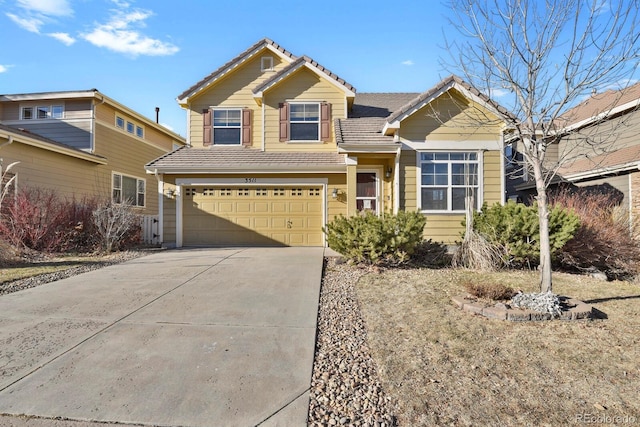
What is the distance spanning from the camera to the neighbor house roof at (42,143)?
36.2ft

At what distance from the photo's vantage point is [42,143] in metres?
12.0

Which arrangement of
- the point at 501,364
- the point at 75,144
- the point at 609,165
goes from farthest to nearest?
the point at 75,144
the point at 609,165
the point at 501,364

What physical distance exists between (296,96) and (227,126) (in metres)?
2.82

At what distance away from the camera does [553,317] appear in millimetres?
4531

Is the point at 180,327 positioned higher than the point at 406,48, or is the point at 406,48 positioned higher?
the point at 406,48

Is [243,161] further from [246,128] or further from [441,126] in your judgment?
[441,126]

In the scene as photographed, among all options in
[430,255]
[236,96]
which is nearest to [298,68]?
[236,96]

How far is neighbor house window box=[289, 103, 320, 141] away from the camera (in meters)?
12.5

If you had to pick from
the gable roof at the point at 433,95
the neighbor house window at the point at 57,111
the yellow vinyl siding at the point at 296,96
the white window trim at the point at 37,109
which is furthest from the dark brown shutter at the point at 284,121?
the white window trim at the point at 37,109

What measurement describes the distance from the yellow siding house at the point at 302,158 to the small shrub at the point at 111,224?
140 centimetres

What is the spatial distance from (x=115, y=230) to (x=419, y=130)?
9626mm

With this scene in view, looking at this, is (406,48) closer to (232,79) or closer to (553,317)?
(553,317)

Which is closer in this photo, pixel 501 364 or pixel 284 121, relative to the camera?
pixel 501 364

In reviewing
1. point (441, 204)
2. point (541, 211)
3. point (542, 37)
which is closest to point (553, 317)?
point (541, 211)
